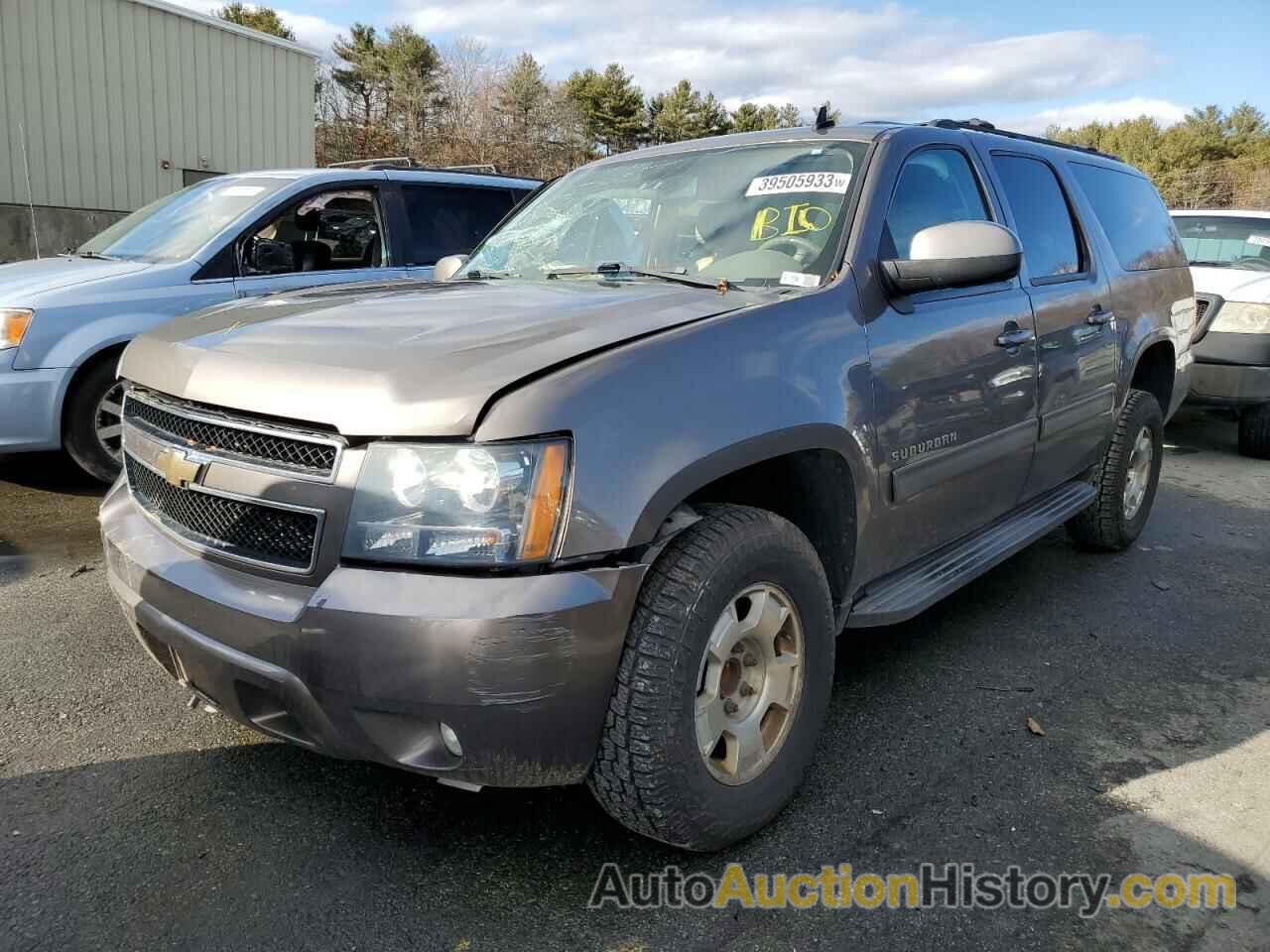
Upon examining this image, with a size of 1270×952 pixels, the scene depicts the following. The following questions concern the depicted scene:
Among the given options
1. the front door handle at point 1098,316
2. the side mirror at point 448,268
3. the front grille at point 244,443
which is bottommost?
the front grille at point 244,443

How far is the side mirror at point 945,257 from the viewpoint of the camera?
9.24ft

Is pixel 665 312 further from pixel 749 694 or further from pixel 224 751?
pixel 224 751

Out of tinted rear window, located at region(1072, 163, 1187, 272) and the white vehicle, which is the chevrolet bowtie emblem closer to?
tinted rear window, located at region(1072, 163, 1187, 272)

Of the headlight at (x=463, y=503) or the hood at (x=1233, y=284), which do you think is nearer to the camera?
the headlight at (x=463, y=503)

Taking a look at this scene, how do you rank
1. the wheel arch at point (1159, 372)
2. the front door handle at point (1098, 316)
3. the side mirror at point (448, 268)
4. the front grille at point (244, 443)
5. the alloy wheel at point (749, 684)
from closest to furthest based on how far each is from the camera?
1. the front grille at point (244, 443)
2. the alloy wheel at point (749, 684)
3. the side mirror at point (448, 268)
4. the front door handle at point (1098, 316)
5. the wheel arch at point (1159, 372)

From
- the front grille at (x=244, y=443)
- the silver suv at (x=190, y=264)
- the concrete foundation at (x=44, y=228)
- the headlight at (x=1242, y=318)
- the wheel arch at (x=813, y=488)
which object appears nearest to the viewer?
the front grille at (x=244, y=443)

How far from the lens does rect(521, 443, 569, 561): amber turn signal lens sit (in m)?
1.91

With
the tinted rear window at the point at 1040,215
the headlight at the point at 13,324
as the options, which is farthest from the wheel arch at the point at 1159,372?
the headlight at the point at 13,324

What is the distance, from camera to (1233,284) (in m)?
7.80

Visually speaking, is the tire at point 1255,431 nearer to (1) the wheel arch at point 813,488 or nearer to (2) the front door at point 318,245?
(1) the wheel arch at point 813,488

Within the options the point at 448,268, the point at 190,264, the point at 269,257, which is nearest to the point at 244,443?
the point at 448,268

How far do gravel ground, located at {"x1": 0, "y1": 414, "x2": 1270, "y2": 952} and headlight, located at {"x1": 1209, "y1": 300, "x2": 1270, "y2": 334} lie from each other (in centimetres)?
443

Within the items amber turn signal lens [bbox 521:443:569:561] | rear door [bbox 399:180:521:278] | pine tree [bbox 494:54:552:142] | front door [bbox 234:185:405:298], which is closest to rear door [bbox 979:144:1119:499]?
amber turn signal lens [bbox 521:443:569:561]

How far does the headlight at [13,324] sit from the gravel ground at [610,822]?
5.25 feet
